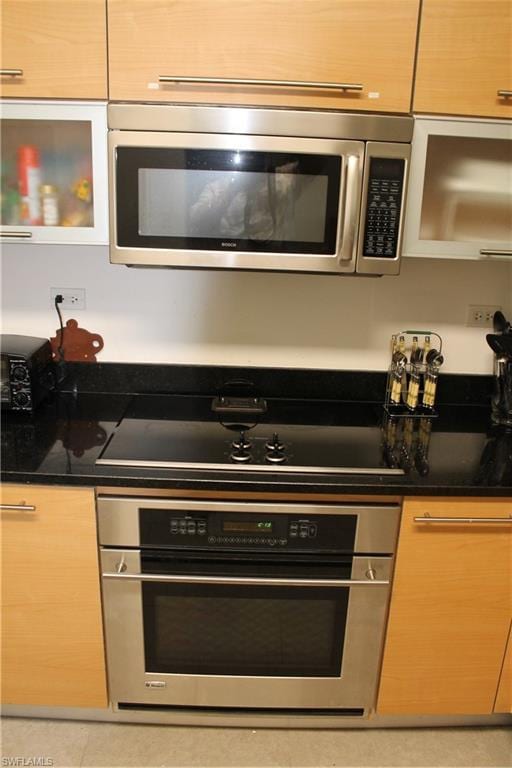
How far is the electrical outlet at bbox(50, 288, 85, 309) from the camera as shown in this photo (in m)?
1.93

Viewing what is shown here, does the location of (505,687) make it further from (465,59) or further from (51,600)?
(465,59)

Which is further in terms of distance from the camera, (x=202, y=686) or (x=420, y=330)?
(x=420, y=330)

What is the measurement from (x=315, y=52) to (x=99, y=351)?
1096mm

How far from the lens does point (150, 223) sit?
1.49m

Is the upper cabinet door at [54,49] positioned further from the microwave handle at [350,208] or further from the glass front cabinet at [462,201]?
the glass front cabinet at [462,201]

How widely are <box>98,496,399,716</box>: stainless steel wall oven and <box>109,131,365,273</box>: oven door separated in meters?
0.62

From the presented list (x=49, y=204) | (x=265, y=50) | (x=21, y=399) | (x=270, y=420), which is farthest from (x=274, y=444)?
(x=265, y=50)

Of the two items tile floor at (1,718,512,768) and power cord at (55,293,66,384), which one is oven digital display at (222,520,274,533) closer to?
tile floor at (1,718,512,768)

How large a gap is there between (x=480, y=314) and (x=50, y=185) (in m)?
1.38

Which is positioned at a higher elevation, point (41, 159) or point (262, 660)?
point (41, 159)

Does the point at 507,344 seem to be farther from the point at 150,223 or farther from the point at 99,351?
the point at 99,351

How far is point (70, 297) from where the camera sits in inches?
76.3

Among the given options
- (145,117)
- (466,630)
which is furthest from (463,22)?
(466,630)

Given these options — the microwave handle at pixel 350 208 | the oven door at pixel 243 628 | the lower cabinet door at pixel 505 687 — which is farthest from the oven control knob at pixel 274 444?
the lower cabinet door at pixel 505 687
